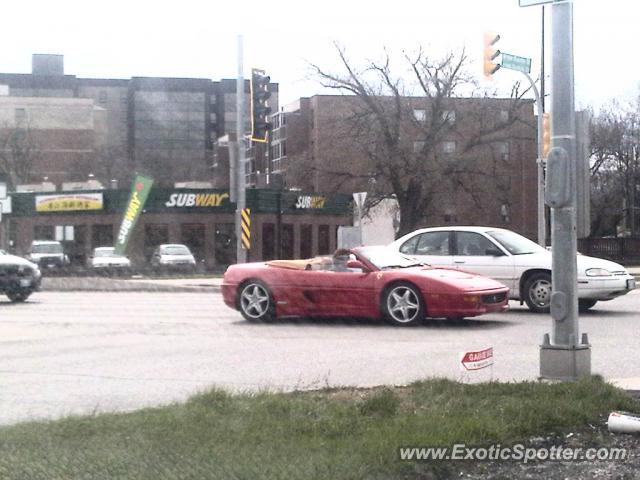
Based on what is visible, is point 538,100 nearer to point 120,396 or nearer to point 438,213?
point 120,396

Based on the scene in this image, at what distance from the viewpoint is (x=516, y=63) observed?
70.2ft

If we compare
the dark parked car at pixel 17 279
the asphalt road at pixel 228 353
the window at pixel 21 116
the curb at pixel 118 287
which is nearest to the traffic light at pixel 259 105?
the curb at pixel 118 287

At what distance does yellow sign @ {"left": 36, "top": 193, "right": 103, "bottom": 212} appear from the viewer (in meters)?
44.3

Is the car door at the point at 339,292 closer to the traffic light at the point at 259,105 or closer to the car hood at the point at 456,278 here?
the car hood at the point at 456,278

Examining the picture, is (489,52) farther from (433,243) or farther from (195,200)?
(195,200)

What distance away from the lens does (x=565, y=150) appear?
809cm

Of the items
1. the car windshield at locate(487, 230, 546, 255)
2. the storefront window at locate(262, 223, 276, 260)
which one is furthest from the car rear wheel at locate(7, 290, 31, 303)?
the storefront window at locate(262, 223, 276, 260)

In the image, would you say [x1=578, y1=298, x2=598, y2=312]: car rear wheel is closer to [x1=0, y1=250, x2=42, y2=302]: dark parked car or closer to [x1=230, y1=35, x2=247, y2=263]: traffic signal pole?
[x1=0, y1=250, x2=42, y2=302]: dark parked car

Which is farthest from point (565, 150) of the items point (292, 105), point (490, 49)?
point (292, 105)

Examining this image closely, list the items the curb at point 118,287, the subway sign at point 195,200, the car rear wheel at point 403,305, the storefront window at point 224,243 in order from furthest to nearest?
the subway sign at point 195,200, the storefront window at point 224,243, the curb at point 118,287, the car rear wheel at point 403,305

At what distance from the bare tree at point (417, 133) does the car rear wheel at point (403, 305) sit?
3429 centimetres

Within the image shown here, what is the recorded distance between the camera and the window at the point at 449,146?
5046 cm

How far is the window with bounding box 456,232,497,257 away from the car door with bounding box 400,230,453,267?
173 mm

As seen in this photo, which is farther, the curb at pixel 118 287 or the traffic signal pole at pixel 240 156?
the traffic signal pole at pixel 240 156
